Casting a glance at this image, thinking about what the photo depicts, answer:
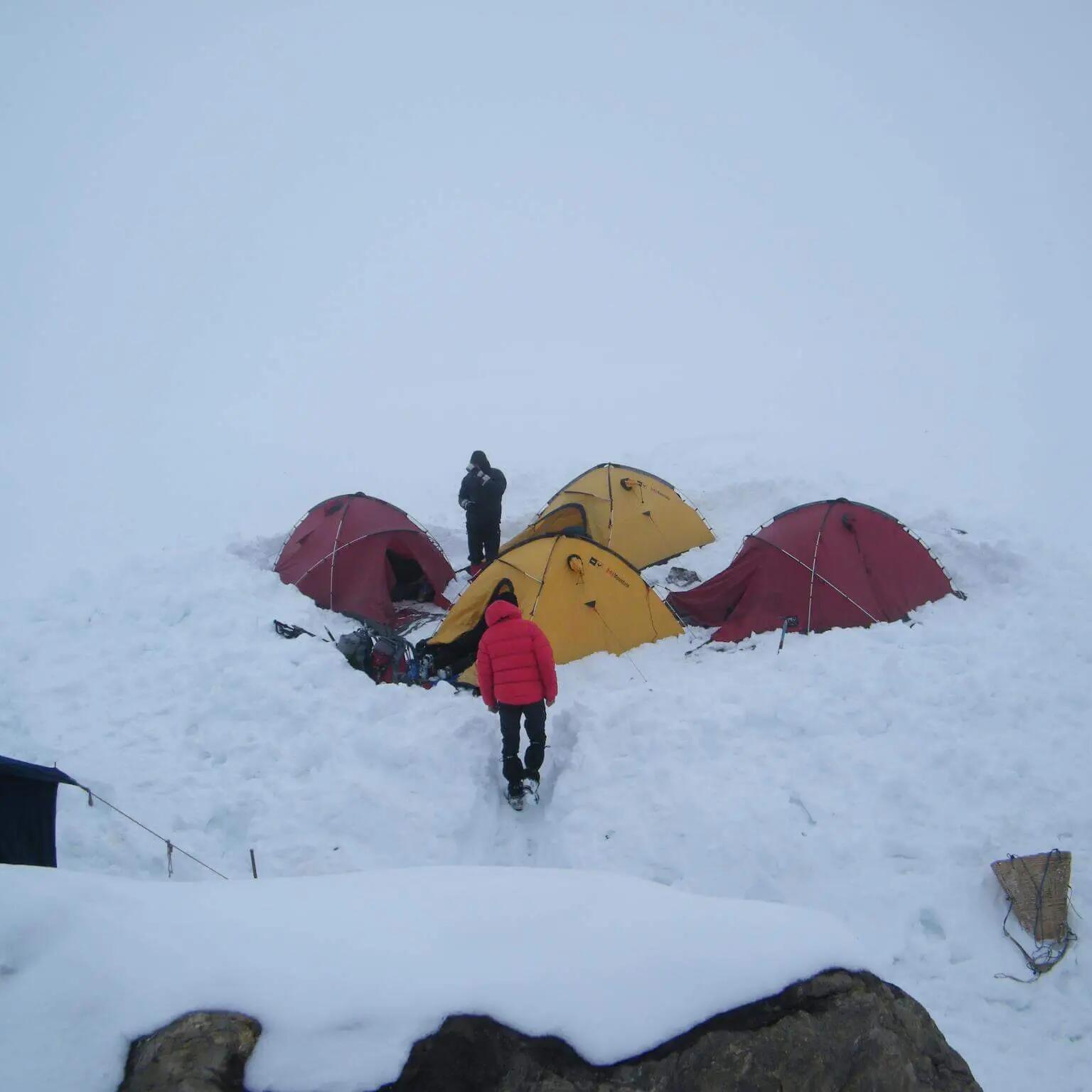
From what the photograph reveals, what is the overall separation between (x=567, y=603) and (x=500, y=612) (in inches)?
83.6

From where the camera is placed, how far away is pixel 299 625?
8508mm

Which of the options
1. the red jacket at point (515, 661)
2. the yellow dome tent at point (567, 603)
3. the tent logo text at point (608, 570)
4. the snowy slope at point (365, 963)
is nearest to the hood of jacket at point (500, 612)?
the red jacket at point (515, 661)

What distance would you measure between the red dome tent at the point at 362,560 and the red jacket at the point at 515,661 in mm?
3505

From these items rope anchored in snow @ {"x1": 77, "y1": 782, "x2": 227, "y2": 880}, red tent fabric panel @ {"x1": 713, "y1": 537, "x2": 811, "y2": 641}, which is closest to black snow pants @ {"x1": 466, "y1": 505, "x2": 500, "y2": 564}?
red tent fabric panel @ {"x1": 713, "y1": 537, "x2": 811, "y2": 641}

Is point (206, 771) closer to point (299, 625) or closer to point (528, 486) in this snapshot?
point (299, 625)

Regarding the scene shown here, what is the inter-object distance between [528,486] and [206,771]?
31.9ft

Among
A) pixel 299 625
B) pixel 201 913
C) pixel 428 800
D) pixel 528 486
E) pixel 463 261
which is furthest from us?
pixel 463 261

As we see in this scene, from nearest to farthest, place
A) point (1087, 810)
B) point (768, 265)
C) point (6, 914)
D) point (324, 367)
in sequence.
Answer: point (6, 914)
point (1087, 810)
point (324, 367)
point (768, 265)

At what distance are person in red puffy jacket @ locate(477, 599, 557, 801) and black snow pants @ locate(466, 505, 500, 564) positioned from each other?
4.75 m

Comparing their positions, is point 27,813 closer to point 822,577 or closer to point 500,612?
point 500,612

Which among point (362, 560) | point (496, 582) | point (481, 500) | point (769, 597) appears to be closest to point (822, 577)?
point (769, 597)

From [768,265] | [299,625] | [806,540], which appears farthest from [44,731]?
[768,265]

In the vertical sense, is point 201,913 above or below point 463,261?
below

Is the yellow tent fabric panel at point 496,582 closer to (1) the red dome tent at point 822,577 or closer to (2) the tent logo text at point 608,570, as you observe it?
(2) the tent logo text at point 608,570
